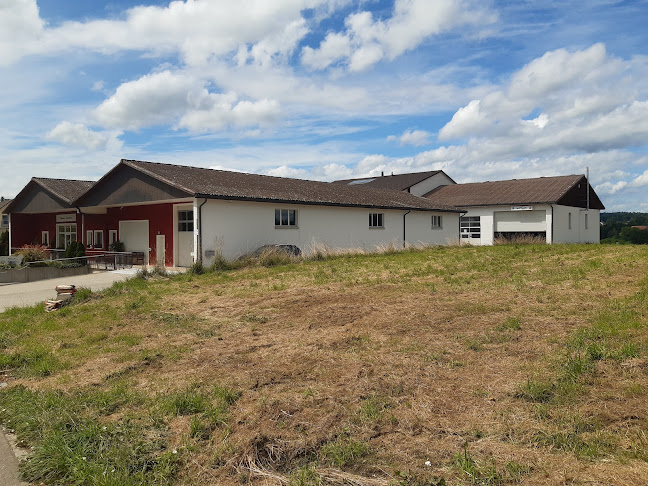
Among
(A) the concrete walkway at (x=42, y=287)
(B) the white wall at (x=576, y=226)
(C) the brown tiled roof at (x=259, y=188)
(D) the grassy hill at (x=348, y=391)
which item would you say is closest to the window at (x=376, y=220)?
(C) the brown tiled roof at (x=259, y=188)

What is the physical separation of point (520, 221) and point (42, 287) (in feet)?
102

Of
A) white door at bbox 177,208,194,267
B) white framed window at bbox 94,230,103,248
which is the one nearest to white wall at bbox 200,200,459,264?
white door at bbox 177,208,194,267

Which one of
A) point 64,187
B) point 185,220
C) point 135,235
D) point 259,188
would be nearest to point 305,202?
point 259,188

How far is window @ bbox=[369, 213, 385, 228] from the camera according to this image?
2755cm

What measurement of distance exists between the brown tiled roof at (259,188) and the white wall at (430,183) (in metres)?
13.4

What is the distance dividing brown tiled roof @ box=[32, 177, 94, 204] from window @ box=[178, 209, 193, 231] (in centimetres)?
857

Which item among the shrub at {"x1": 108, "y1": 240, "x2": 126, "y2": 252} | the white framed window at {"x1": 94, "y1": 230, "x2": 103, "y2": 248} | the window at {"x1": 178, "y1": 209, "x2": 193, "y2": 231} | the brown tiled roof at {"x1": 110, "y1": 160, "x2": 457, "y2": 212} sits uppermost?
the brown tiled roof at {"x1": 110, "y1": 160, "x2": 457, "y2": 212}

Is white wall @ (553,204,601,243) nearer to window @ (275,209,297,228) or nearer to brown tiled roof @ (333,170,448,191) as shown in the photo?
brown tiled roof @ (333,170,448,191)

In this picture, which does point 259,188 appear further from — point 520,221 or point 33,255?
point 520,221

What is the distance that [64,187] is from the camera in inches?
1211

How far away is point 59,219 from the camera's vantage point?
31.6m

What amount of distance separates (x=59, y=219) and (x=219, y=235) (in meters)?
16.9

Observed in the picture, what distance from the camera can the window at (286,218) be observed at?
2269cm

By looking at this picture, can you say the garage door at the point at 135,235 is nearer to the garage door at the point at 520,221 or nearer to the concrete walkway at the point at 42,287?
the concrete walkway at the point at 42,287
